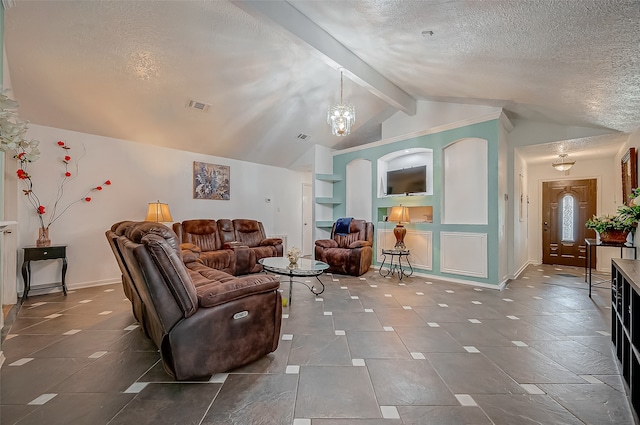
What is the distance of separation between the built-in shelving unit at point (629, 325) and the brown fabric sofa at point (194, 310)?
7.33ft

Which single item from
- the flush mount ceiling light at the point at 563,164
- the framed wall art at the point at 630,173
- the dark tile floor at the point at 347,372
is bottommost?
the dark tile floor at the point at 347,372

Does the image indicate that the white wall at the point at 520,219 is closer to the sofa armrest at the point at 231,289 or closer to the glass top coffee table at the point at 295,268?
the glass top coffee table at the point at 295,268

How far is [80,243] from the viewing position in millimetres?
4070

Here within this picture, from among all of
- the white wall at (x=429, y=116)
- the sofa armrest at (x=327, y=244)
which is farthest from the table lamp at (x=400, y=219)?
the white wall at (x=429, y=116)

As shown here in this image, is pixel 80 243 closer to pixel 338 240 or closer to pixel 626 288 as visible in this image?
pixel 338 240

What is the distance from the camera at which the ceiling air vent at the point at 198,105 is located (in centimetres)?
413

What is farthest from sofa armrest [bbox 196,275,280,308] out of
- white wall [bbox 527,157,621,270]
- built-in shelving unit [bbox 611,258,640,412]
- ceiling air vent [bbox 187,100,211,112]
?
white wall [bbox 527,157,621,270]

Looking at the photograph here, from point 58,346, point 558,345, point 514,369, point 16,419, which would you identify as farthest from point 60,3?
point 558,345

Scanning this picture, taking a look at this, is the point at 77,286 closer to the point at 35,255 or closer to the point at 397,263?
the point at 35,255

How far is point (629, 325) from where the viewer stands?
1688 millimetres

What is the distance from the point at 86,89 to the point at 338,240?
4.70 meters

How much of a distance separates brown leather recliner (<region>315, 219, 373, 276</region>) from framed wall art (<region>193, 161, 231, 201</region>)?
→ 7.86 feet

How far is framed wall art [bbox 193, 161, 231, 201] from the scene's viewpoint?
5.42 metres

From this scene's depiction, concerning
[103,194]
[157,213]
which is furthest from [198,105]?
[103,194]
